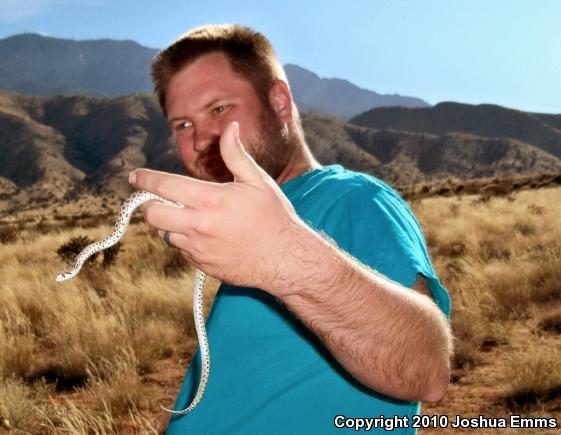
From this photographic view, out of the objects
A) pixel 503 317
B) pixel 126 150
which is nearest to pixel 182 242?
pixel 503 317

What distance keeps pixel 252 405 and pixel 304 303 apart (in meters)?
0.74

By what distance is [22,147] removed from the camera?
97.1 meters

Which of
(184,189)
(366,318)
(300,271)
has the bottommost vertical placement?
(366,318)

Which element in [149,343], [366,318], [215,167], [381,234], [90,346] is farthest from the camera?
[149,343]

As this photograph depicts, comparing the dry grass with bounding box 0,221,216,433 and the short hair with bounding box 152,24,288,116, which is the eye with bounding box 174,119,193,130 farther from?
the dry grass with bounding box 0,221,216,433

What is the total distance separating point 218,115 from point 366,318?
3.97 ft

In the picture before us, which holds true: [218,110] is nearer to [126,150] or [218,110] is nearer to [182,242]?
[182,242]

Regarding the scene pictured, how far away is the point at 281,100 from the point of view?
2.26m

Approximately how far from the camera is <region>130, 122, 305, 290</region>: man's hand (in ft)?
3.28

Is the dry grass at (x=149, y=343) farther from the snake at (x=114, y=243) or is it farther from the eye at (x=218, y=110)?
the eye at (x=218, y=110)

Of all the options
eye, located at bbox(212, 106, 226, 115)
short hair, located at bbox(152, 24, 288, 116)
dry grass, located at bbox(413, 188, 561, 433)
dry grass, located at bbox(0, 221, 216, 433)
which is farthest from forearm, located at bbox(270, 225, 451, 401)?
dry grass, located at bbox(413, 188, 561, 433)

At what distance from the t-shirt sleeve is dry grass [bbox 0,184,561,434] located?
2.55 m

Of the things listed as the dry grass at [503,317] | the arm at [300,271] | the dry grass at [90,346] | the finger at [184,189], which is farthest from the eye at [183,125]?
the dry grass at [503,317]

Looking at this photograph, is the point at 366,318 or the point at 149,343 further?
the point at 149,343
